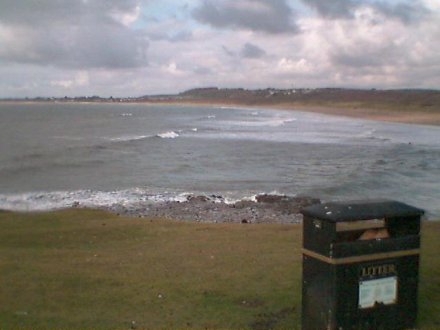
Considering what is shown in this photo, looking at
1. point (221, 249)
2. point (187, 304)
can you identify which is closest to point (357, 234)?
point (187, 304)

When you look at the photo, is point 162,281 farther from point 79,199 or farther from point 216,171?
point 216,171

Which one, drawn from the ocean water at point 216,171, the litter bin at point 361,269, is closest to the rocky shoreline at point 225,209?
the ocean water at point 216,171

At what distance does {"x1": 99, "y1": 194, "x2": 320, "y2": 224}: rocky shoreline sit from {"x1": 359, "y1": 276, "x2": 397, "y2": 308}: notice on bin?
38.6 ft

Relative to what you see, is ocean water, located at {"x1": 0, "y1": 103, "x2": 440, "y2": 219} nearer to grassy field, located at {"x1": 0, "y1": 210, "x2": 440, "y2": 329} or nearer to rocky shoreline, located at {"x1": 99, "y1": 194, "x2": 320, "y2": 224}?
rocky shoreline, located at {"x1": 99, "y1": 194, "x2": 320, "y2": 224}

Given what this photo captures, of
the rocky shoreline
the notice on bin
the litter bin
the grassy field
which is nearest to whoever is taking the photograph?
the litter bin

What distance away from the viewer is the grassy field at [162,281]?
21.6 feet

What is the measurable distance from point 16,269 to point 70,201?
14.2 m

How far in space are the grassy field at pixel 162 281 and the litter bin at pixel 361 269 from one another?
A: 92cm

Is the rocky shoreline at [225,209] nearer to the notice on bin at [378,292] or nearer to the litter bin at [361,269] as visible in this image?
the litter bin at [361,269]

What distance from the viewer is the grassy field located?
659 cm

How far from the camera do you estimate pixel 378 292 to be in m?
5.42

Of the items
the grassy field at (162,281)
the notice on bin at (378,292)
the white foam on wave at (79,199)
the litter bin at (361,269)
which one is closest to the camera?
the litter bin at (361,269)

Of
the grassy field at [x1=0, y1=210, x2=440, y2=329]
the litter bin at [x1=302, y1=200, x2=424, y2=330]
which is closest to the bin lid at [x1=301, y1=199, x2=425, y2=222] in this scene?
the litter bin at [x1=302, y1=200, x2=424, y2=330]

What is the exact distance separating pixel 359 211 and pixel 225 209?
14944mm
